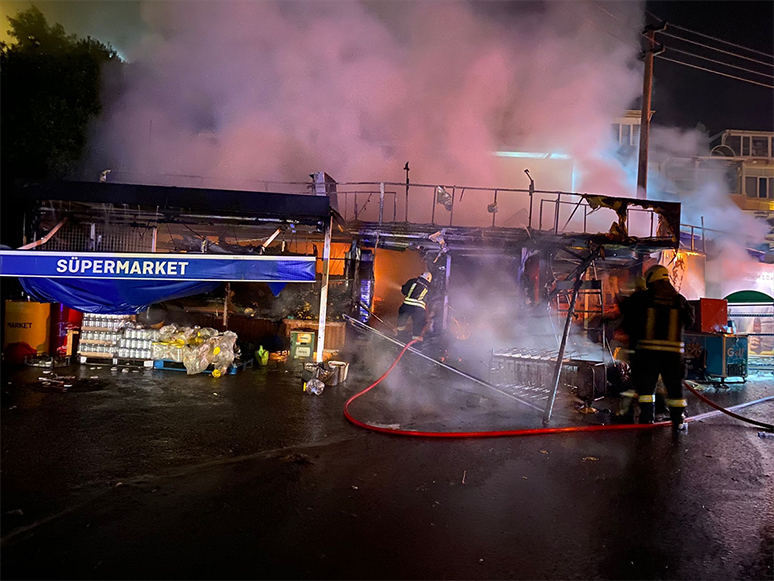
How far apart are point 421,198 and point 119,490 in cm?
1297

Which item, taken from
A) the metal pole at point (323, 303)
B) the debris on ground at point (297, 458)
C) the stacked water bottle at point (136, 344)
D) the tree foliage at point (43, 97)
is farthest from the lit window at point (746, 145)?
the tree foliage at point (43, 97)

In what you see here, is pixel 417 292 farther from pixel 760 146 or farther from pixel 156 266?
pixel 760 146

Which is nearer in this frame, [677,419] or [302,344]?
[677,419]

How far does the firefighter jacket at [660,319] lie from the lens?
17.5ft

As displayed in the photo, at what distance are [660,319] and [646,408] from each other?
1231 millimetres

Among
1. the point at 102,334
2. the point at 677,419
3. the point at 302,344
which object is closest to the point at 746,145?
the point at 677,419

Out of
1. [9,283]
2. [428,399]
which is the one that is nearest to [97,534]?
[428,399]

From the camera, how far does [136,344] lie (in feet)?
26.9

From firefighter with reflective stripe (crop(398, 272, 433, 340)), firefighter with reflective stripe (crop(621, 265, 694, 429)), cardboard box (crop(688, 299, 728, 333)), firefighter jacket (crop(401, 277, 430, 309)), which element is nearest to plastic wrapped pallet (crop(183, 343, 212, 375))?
firefighter with reflective stripe (crop(398, 272, 433, 340))

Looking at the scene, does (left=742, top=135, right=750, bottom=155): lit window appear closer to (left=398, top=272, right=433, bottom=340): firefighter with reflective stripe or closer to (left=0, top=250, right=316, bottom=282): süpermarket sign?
(left=398, top=272, right=433, bottom=340): firefighter with reflective stripe

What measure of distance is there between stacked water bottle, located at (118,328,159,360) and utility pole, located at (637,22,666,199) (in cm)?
1395

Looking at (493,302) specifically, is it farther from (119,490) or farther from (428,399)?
(119,490)

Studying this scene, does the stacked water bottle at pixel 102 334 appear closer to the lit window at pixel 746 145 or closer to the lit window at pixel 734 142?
the lit window at pixel 734 142

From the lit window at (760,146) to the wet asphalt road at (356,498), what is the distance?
26.3m
